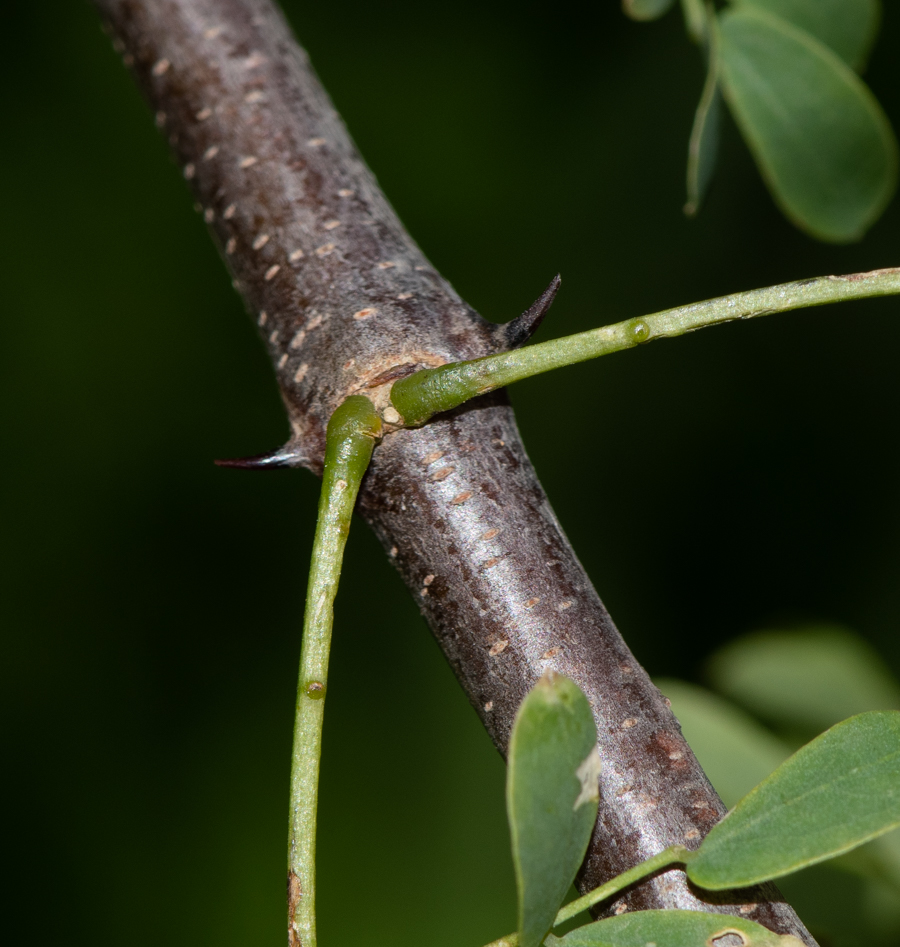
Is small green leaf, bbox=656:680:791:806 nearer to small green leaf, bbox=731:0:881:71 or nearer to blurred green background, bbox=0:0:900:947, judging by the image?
small green leaf, bbox=731:0:881:71

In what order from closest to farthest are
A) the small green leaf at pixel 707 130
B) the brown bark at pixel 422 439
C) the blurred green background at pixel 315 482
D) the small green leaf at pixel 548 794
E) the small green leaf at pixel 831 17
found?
the small green leaf at pixel 548 794 → the brown bark at pixel 422 439 → the small green leaf at pixel 707 130 → the small green leaf at pixel 831 17 → the blurred green background at pixel 315 482

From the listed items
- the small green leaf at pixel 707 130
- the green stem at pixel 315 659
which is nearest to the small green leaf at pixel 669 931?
the green stem at pixel 315 659

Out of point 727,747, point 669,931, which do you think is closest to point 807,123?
point 727,747

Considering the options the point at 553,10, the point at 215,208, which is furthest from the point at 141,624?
the point at 553,10

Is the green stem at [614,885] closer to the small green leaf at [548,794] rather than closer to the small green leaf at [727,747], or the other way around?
the small green leaf at [548,794]

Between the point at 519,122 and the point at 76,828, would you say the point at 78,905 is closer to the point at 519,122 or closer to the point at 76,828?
the point at 76,828

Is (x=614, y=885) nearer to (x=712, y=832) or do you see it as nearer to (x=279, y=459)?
(x=712, y=832)
